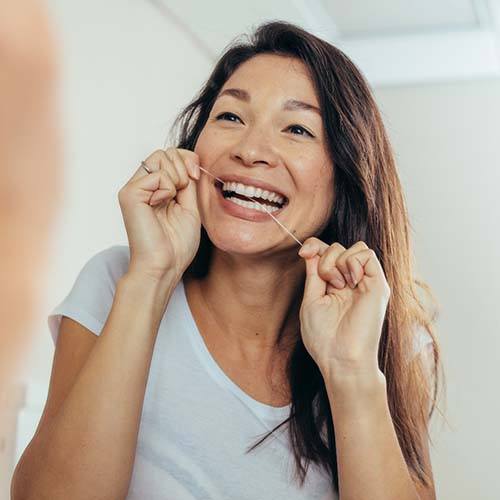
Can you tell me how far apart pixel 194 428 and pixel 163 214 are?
0.34m

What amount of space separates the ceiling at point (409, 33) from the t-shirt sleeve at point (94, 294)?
1885 mm

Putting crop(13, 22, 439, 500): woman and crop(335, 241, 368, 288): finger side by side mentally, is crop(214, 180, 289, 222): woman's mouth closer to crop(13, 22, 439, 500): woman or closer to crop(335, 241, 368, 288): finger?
crop(13, 22, 439, 500): woman

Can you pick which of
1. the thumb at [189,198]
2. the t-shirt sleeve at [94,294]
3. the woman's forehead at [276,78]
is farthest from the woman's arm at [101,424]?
the woman's forehead at [276,78]

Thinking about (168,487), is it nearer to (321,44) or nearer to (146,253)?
(146,253)

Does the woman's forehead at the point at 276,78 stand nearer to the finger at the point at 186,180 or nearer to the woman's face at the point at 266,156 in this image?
the woman's face at the point at 266,156

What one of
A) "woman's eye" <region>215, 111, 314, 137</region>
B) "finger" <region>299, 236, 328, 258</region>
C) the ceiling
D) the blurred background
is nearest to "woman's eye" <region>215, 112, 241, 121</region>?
"woman's eye" <region>215, 111, 314, 137</region>

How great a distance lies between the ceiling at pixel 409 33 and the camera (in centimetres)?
352

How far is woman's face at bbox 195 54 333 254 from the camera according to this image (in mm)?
1464

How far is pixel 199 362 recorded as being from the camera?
1482 millimetres

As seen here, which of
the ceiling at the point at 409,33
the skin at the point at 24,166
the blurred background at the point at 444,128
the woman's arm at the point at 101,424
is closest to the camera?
the woman's arm at the point at 101,424

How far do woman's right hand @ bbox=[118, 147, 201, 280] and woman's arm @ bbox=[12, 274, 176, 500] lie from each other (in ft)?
0.25

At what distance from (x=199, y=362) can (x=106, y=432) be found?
27cm

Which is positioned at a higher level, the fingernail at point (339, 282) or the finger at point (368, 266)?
the finger at point (368, 266)

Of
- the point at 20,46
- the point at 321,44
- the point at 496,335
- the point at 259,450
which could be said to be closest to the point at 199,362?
the point at 259,450
